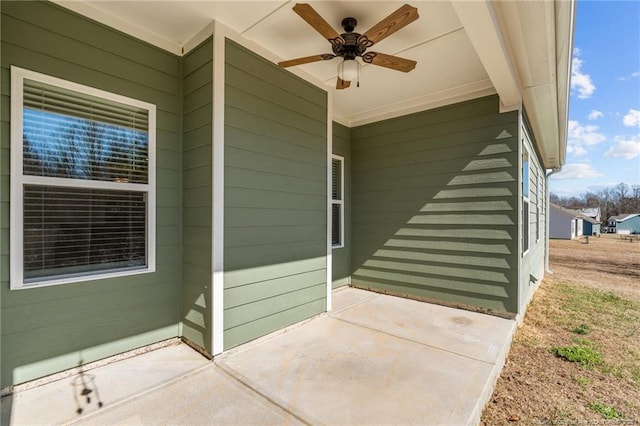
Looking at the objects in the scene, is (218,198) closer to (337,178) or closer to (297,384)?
(297,384)

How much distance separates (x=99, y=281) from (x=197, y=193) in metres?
0.99

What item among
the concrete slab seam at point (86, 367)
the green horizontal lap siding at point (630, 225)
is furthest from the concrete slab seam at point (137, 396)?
the green horizontal lap siding at point (630, 225)

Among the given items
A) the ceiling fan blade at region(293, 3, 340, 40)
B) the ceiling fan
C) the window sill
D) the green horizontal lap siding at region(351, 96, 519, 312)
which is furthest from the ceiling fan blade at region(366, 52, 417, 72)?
the window sill

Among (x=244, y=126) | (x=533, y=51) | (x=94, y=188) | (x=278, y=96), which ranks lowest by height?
(x=94, y=188)

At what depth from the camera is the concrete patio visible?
67.2 inches

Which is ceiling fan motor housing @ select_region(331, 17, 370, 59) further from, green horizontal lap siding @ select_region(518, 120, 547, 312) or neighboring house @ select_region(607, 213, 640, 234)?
neighboring house @ select_region(607, 213, 640, 234)

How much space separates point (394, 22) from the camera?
1985mm

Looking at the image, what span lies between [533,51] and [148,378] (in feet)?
13.4

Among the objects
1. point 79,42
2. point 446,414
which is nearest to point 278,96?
point 79,42

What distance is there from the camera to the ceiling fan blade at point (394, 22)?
185 cm

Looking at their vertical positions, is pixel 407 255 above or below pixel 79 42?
below

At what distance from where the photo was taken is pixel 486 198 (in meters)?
3.61

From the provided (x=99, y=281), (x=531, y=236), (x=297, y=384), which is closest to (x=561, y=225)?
(x=531, y=236)

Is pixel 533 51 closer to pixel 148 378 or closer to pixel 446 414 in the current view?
pixel 446 414
